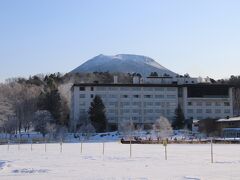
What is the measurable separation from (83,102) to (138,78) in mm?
23775

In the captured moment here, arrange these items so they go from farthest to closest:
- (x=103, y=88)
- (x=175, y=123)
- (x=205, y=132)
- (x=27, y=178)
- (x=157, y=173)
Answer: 1. (x=103, y=88)
2. (x=175, y=123)
3. (x=205, y=132)
4. (x=157, y=173)
5. (x=27, y=178)

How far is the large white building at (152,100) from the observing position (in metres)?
135

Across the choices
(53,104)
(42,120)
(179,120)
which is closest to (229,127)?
(179,120)

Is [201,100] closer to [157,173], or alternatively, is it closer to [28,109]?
[28,109]

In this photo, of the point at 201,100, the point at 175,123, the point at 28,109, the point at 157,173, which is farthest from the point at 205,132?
the point at 157,173

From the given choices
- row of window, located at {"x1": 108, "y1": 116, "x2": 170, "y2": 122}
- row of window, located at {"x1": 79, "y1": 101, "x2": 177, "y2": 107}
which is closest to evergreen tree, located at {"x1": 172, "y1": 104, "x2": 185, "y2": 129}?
row of window, located at {"x1": 108, "y1": 116, "x2": 170, "y2": 122}

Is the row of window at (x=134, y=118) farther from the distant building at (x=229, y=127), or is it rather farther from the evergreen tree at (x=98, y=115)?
the distant building at (x=229, y=127)

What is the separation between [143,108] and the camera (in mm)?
136625

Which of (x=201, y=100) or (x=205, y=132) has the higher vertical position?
(x=201, y=100)

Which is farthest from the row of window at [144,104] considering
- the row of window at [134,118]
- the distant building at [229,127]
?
the distant building at [229,127]

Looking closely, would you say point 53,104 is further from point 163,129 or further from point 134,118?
point 163,129

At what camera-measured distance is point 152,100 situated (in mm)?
138750

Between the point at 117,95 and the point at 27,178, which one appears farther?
the point at 117,95

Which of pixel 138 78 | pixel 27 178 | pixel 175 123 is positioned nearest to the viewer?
pixel 27 178
